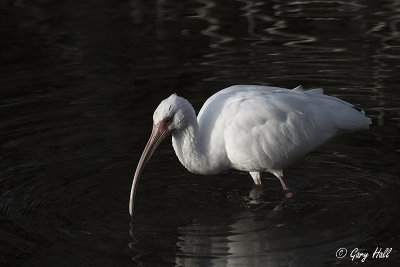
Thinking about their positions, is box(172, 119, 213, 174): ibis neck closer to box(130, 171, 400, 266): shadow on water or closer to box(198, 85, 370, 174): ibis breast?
box(198, 85, 370, 174): ibis breast

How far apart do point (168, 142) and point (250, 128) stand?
2176 mm

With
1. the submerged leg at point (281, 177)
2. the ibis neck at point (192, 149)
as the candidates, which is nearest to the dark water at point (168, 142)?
the submerged leg at point (281, 177)

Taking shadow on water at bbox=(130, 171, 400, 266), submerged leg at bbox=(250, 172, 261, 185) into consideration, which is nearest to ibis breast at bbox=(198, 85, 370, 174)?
submerged leg at bbox=(250, 172, 261, 185)

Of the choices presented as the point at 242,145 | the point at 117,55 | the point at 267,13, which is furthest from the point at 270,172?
the point at 267,13

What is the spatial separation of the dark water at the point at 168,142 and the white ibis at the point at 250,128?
40 cm

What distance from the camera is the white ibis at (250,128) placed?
9.06 m

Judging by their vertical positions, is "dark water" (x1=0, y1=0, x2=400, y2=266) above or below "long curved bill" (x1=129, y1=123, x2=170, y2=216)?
below

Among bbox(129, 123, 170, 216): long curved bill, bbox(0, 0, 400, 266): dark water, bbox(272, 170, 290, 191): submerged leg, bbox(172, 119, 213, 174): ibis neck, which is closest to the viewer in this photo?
bbox(0, 0, 400, 266): dark water

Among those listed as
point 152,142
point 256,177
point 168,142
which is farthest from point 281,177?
point 168,142

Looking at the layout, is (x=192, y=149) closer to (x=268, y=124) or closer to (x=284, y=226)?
(x=268, y=124)

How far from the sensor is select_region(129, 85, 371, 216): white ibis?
906 cm

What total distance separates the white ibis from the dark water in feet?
1.32

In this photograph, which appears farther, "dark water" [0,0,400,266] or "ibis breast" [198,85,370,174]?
"ibis breast" [198,85,370,174]

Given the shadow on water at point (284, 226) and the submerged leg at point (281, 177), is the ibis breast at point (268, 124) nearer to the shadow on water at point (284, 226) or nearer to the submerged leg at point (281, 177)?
the submerged leg at point (281, 177)
